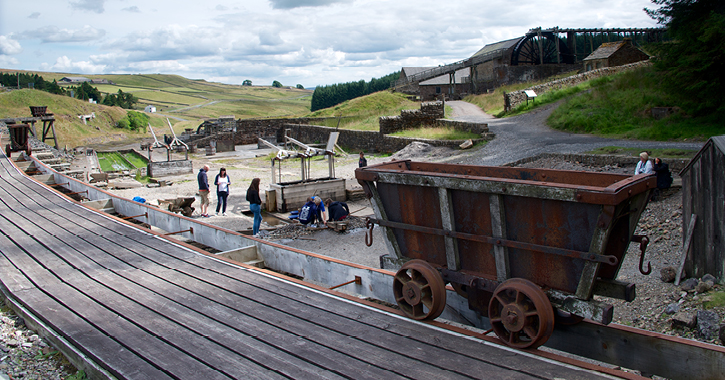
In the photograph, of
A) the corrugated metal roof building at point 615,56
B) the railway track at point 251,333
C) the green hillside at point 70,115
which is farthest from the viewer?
the green hillside at point 70,115

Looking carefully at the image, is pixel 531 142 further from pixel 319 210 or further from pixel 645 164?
pixel 319 210

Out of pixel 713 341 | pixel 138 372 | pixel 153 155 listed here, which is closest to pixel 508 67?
pixel 153 155

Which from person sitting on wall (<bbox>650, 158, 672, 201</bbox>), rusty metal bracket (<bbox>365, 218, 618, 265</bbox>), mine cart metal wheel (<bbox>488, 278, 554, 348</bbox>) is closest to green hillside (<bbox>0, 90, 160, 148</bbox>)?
person sitting on wall (<bbox>650, 158, 672, 201</bbox>)

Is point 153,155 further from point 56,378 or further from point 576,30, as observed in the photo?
point 576,30

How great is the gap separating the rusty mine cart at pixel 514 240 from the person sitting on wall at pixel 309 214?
853 cm

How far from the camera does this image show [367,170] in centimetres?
443

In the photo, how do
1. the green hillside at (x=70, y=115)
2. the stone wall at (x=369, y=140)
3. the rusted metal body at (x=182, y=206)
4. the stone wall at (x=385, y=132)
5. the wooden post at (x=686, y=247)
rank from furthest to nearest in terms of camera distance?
the green hillside at (x=70, y=115) < the stone wall at (x=385, y=132) < the stone wall at (x=369, y=140) < the rusted metal body at (x=182, y=206) < the wooden post at (x=686, y=247)

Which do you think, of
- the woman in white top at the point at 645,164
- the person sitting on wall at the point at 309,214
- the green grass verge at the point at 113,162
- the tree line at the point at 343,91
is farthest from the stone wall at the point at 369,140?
the tree line at the point at 343,91

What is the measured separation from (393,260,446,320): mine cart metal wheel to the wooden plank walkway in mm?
132

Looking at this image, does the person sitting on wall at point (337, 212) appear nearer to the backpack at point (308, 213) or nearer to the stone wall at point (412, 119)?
the backpack at point (308, 213)

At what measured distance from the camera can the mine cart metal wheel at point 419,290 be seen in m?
3.88

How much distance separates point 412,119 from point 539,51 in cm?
2942

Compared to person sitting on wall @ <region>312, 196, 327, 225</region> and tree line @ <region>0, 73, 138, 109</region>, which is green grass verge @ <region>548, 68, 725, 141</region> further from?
tree line @ <region>0, 73, 138, 109</region>

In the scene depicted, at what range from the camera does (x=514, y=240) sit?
3.58m
